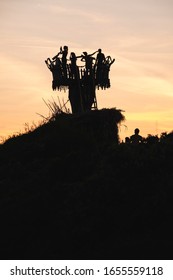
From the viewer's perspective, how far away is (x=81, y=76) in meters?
33.4

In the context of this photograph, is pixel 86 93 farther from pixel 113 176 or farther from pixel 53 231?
pixel 53 231

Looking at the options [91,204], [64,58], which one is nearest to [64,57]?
[64,58]

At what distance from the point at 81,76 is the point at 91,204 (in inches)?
651

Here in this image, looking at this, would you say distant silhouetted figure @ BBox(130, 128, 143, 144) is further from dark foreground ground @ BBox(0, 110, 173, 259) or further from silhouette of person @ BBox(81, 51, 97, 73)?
silhouette of person @ BBox(81, 51, 97, 73)

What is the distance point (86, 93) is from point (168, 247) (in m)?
19.4

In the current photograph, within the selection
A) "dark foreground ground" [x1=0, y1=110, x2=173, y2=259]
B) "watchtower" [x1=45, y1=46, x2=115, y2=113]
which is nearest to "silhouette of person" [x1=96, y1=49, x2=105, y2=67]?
"watchtower" [x1=45, y1=46, x2=115, y2=113]

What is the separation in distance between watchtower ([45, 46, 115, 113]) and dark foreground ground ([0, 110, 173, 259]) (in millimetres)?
8917

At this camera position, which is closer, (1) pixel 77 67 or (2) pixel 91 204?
(2) pixel 91 204

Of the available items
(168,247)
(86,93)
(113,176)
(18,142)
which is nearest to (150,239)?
(168,247)

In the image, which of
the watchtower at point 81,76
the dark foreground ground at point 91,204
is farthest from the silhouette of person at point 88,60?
the dark foreground ground at point 91,204

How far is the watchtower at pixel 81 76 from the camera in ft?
108

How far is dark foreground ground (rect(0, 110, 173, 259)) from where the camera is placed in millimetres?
Answer: 15492

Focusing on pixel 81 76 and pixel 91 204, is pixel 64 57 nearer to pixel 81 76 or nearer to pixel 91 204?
pixel 81 76

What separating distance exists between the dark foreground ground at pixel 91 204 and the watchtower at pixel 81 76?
29.3 feet
